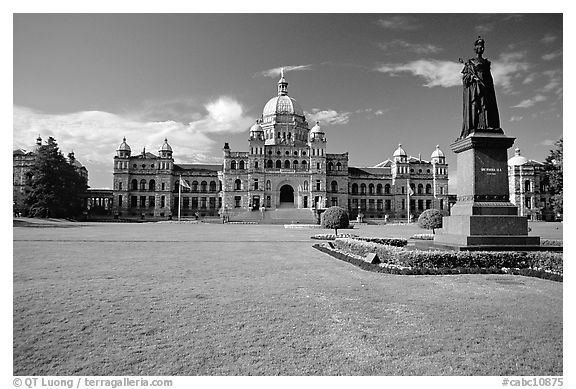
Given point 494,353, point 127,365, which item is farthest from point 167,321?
point 494,353

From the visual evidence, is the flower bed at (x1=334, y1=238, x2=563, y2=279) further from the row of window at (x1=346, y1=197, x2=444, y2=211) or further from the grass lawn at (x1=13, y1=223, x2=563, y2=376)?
the row of window at (x1=346, y1=197, x2=444, y2=211)

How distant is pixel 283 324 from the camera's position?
5777 mm

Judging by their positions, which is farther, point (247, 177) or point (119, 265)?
point (247, 177)

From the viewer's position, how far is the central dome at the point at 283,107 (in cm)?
7238

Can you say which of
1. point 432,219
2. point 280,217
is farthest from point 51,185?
point 432,219

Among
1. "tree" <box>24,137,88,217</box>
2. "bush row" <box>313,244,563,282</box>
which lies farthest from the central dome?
"bush row" <box>313,244,563,282</box>

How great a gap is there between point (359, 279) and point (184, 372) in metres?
5.56

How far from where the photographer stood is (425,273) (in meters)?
9.71

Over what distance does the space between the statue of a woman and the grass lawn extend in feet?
14.6

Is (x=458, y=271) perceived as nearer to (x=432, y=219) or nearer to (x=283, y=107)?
(x=432, y=219)

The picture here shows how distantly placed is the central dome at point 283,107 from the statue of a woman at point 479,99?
61814mm
